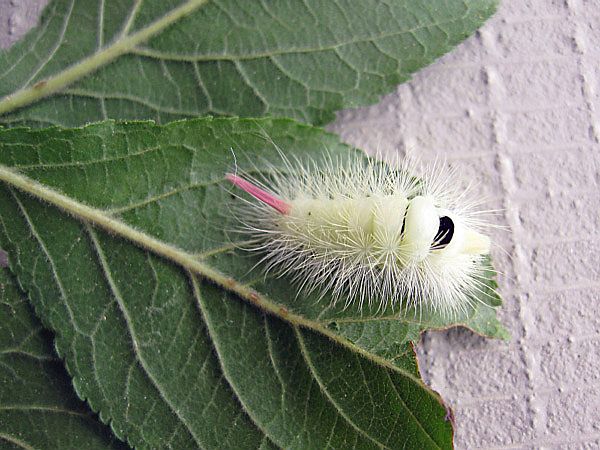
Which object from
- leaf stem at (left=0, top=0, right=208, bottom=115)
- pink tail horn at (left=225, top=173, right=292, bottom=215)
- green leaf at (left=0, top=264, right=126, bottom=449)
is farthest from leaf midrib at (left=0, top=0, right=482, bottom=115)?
green leaf at (left=0, top=264, right=126, bottom=449)

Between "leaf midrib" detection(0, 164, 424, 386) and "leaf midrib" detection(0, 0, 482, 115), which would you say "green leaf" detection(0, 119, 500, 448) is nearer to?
"leaf midrib" detection(0, 164, 424, 386)

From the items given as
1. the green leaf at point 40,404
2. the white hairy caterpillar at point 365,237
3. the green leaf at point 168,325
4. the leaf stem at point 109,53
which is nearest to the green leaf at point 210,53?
the leaf stem at point 109,53

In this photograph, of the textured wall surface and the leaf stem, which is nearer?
the leaf stem

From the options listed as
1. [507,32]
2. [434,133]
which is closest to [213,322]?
[434,133]

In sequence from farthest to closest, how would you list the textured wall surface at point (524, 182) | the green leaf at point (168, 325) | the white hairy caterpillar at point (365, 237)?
the textured wall surface at point (524, 182), the white hairy caterpillar at point (365, 237), the green leaf at point (168, 325)

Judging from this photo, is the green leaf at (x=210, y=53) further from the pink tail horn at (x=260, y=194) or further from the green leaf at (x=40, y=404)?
the green leaf at (x=40, y=404)

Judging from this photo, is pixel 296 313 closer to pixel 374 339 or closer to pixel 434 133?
pixel 374 339

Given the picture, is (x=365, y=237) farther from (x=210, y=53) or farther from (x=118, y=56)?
(x=118, y=56)
